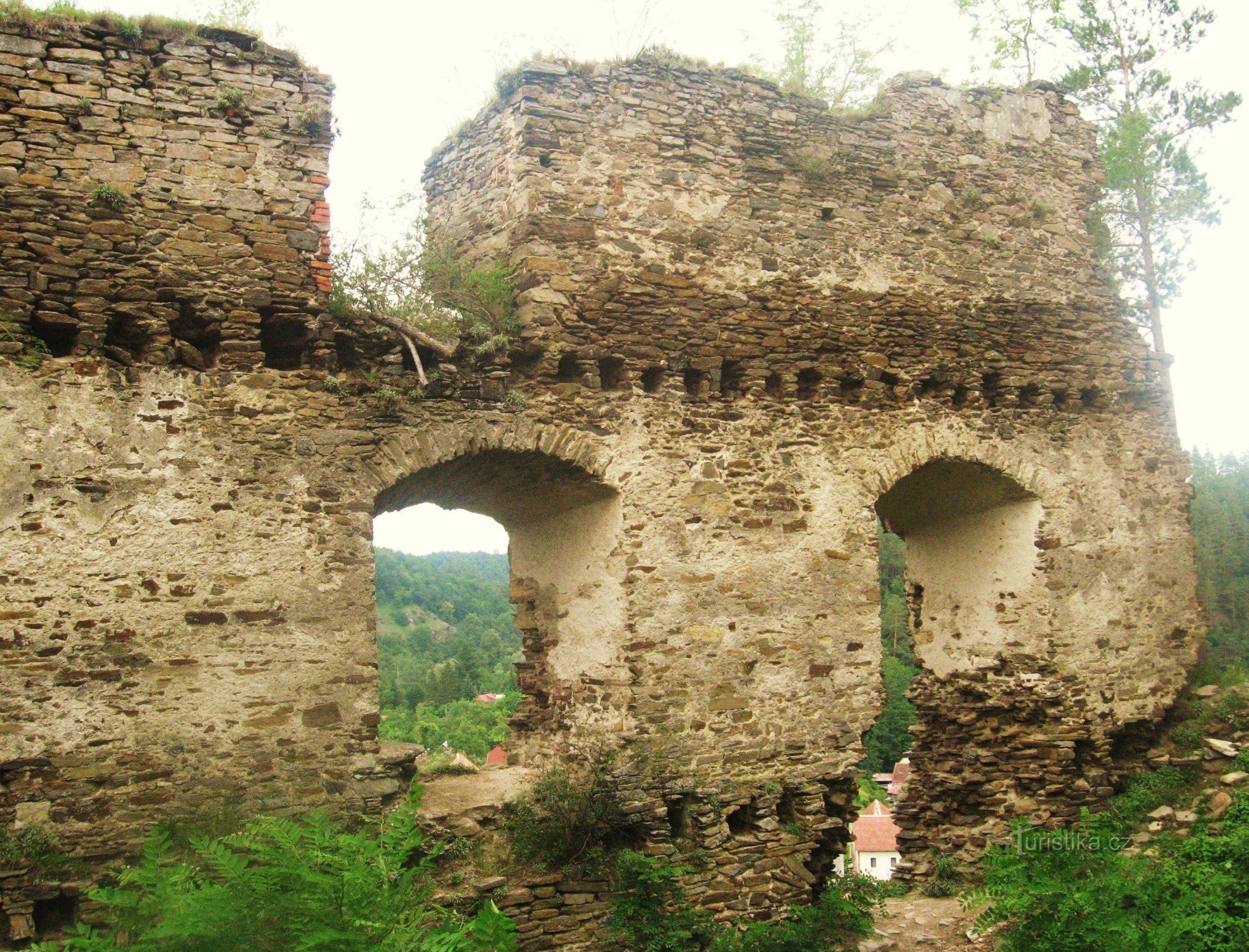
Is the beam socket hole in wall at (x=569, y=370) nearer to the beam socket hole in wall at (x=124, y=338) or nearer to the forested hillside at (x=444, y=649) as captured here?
the beam socket hole in wall at (x=124, y=338)

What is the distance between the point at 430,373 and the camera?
253 inches

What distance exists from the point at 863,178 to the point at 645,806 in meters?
5.11

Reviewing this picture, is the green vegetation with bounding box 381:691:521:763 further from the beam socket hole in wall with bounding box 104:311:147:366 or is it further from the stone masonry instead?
the beam socket hole in wall with bounding box 104:311:147:366

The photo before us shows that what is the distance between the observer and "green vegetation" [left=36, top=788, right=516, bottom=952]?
14.0ft

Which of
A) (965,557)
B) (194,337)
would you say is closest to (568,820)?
(194,337)

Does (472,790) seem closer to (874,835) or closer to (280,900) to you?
(280,900)

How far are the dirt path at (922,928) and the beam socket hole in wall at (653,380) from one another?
4.08 m

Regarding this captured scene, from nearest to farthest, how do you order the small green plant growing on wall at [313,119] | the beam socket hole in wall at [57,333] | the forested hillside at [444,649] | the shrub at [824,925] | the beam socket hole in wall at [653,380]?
the beam socket hole in wall at [57,333], the small green plant growing on wall at [313,119], the shrub at [824,925], the beam socket hole in wall at [653,380], the forested hillside at [444,649]

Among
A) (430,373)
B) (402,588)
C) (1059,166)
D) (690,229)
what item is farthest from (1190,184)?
(402,588)

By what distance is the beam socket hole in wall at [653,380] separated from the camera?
7.17m

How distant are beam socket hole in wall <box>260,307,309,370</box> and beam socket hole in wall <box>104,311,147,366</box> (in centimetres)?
64

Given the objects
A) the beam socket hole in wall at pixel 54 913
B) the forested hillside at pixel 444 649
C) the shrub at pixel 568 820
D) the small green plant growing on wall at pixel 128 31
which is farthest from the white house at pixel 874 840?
the small green plant growing on wall at pixel 128 31

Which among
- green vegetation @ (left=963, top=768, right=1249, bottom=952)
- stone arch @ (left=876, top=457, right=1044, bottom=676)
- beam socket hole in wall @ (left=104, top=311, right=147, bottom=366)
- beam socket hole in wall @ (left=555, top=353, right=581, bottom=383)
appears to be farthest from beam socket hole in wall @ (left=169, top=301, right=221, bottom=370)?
green vegetation @ (left=963, top=768, right=1249, bottom=952)

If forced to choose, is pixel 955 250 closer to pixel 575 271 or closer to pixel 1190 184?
pixel 575 271
